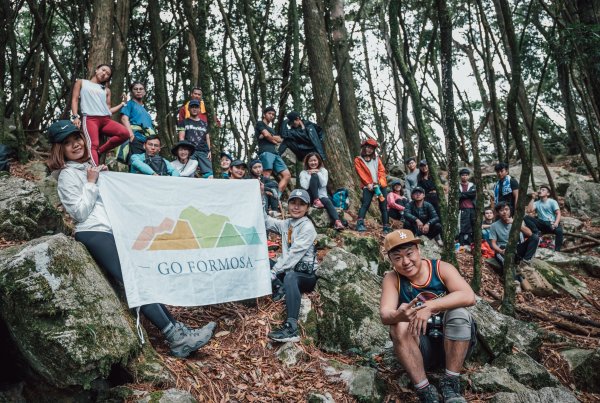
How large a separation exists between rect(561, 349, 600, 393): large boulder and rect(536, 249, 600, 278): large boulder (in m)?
4.43

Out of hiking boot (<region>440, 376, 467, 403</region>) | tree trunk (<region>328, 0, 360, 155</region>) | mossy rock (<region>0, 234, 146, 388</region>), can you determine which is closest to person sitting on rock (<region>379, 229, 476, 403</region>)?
hiking boot (<region>440, 376, 467, 403</region>)

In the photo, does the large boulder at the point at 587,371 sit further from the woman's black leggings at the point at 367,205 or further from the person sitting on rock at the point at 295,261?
the woman's black leggings at the point at 367,205

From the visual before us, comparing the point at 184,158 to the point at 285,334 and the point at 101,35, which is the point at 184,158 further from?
the point at 101,35

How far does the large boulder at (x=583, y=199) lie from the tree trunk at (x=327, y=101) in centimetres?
852

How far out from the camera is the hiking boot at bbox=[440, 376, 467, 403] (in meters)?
3.60

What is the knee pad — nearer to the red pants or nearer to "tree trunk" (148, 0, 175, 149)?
the red pants

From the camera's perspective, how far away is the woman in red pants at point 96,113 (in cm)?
687

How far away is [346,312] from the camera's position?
15.9ft

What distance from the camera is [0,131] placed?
8.27 m

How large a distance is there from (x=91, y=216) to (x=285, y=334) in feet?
6.97

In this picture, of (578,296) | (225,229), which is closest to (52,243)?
(225,229)

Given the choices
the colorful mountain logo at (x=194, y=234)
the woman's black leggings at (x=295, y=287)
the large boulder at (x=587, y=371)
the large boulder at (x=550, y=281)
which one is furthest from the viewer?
the large boulder at (x=550, y=281)

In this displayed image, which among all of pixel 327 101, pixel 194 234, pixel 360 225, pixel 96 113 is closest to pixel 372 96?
pixel 327 101

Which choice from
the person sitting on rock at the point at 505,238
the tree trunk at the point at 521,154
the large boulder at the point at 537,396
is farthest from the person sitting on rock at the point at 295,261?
the person sitting on rock at the point at 505,238
